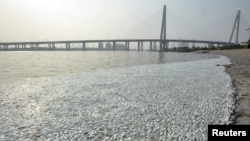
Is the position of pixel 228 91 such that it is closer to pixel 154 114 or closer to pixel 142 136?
pixel 154 114

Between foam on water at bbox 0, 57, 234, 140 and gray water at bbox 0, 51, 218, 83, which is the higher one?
foam on water at bbox 0, 57, 234, 140

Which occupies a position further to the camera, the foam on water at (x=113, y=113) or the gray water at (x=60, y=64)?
the gray water at (x=60, y=64)

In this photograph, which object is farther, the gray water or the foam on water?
the gray water

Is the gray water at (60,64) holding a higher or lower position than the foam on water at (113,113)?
lower

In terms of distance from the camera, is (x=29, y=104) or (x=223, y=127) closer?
(x=223, y=127)

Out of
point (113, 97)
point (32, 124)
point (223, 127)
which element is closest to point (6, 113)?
point (32, 124)

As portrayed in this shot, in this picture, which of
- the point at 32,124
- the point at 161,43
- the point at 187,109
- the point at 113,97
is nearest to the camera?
the point at 32,124

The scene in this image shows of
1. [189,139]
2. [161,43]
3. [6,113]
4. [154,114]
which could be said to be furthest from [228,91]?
[161,43]

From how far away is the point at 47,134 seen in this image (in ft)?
12.5

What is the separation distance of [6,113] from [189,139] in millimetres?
4063

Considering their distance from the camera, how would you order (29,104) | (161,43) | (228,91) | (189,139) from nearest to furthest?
(189,139) → (29,104) → (228,91) → (161,43)

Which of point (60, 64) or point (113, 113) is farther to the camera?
point (60, 64)

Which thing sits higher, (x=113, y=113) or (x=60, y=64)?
(x=113, y=113)

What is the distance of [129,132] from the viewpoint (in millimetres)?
3891
